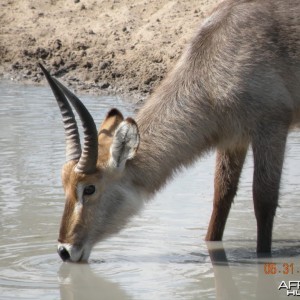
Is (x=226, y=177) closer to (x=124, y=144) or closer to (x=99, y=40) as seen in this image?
(x=124, y=144)

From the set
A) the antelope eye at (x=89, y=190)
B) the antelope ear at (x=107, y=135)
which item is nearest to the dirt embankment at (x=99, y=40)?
the antelope ear at (x=107, y=135)

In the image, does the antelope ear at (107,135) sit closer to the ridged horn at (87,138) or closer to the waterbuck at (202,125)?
the waterbuck at (202,125)

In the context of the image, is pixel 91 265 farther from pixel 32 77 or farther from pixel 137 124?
pixel 32 77

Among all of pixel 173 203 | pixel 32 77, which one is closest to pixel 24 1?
pixel 32 77

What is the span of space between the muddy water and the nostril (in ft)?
0.52

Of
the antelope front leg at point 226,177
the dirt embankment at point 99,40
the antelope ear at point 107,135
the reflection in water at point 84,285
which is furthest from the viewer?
the dirt embankment at point 99,40

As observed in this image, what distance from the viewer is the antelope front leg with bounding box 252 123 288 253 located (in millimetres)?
7898

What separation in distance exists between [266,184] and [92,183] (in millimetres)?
1379

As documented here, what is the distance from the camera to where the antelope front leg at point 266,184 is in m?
7.90

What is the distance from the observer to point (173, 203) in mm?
9273

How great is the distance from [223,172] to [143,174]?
1101 millimetres

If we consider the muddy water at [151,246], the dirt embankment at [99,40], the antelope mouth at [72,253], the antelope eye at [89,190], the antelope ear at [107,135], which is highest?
the antelope ear at [107,135]

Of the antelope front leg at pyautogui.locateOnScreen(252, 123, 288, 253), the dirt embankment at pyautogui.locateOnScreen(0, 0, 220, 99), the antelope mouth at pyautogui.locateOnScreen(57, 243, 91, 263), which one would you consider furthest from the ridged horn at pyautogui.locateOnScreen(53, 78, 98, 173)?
the dirt embankment at pyautogui.locateOnScreen(0, 0, 220, 99)

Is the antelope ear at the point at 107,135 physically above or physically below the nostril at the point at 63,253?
above
